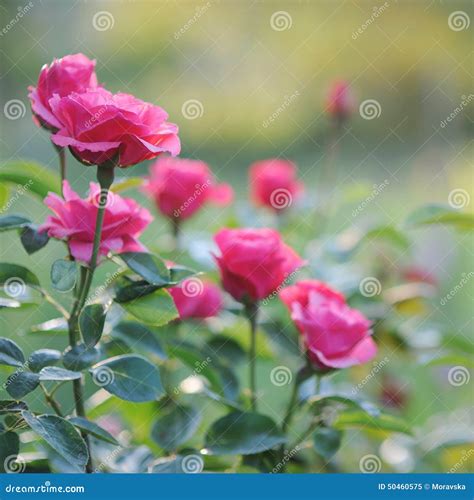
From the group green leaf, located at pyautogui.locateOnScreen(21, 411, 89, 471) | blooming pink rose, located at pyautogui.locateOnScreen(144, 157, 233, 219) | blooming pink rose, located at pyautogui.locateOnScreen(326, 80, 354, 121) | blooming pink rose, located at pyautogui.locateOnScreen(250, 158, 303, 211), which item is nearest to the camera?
green leaf, located at pyautogui.locateOnScreen(21, 411, 89, 471)

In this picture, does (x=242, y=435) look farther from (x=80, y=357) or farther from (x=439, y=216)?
(x=439, y=216)

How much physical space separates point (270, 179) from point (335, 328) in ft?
1.49

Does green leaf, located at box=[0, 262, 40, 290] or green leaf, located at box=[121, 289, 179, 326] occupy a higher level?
green leaf, located at box=[121, 289, 179, 326]

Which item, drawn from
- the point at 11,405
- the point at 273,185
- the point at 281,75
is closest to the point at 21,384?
the point at 11,405

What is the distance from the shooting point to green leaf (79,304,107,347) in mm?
598

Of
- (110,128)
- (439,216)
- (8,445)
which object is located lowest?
(8,445)

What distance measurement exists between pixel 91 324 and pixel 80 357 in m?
0.03

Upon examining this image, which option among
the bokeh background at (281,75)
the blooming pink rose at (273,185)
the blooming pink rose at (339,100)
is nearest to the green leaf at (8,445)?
the blooming pink rose at (273,185)

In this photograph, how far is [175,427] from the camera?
74cm

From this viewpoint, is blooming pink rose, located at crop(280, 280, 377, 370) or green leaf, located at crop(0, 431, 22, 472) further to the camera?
blooming pink rose, located at crop(280, 280, 377, 370)

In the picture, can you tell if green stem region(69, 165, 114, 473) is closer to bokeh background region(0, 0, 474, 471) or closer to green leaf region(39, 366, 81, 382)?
green leaf region(39, 366, 81, 382)

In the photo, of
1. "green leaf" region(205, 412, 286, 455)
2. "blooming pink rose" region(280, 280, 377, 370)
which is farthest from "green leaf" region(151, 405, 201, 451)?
"blooming pink rose" region(280, 280, 377, 370)

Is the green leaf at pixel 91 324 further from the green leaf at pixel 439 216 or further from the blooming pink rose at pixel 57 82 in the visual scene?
the green leaf at pixel 439 216

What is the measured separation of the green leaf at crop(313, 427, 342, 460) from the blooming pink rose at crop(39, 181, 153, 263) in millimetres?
240
